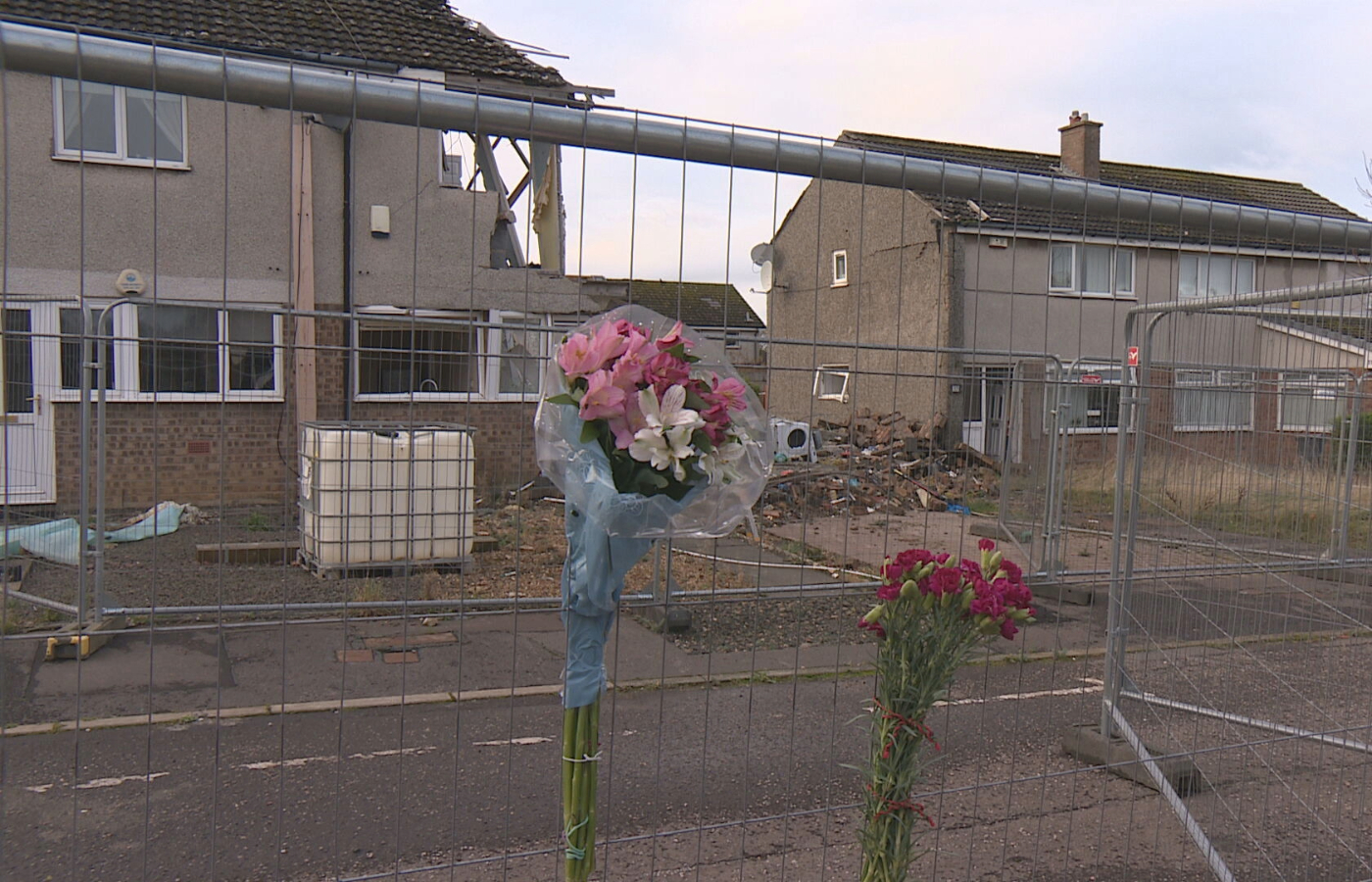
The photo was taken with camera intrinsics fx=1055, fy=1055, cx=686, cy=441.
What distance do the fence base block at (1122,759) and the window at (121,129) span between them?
1120 centimetres

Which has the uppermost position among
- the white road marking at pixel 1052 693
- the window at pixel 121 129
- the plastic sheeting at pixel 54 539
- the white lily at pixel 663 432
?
the window at pixel 121 129

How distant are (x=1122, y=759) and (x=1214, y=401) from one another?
178 cm

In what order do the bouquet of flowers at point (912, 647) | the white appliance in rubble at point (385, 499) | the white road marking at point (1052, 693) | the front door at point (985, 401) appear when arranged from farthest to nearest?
the white road marking at point (1052, 693), the white appliance in rubble at point (385, 499), the front door at point (985, 401), the bouquet of flowers at point (912, 647)

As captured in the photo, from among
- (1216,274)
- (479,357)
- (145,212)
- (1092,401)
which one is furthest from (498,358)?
(145,212)

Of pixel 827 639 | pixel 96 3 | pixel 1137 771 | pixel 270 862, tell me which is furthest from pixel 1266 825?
pixel 96 3

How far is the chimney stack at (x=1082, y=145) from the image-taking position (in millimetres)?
23844

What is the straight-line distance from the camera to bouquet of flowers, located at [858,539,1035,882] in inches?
96.0

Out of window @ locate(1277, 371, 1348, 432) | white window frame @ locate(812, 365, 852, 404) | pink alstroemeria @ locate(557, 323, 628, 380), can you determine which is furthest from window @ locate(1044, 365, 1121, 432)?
pink alstroemeria @ locate(557, 323, 628, 380)

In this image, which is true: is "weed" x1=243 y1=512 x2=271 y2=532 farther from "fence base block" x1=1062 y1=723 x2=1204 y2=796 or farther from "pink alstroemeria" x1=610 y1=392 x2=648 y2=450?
"fence base block" x1=1062 y1=723 x2=1204 y2=796

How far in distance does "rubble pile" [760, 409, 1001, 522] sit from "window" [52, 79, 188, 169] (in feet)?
33.8

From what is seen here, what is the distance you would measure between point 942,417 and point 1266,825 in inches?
85.9

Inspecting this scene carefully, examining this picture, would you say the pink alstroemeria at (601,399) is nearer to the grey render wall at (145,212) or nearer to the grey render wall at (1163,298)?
the grey render wall at (1163,298)

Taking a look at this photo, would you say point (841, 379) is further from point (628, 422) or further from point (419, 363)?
point (628, 422)

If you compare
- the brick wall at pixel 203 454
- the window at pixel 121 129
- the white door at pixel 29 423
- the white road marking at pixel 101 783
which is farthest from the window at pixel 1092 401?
the window at pixel 121 129
